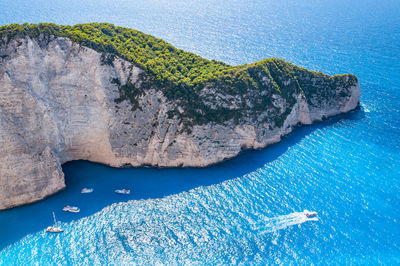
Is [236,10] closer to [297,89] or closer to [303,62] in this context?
[303,62]

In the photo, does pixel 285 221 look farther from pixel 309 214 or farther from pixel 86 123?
pixel 86 123

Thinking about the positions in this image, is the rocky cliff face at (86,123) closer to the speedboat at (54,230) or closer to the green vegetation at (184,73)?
the green vegetation at (184,73)

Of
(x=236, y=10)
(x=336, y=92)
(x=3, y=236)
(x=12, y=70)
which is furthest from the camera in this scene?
(x=236, y=10)

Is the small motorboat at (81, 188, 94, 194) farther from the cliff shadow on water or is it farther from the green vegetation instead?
the green vegetation

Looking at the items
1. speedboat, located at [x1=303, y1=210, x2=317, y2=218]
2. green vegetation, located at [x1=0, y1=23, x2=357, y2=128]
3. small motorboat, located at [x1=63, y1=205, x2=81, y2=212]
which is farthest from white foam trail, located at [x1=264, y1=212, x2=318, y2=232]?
small motorboat, located at [x1=63, y1=205, x2=81, y2=212]

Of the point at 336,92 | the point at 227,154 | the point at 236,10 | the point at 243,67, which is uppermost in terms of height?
the point at 236,10

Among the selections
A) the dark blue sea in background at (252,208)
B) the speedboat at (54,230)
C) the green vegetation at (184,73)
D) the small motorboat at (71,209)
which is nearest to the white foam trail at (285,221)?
the dark blue sea in background at (252,208)

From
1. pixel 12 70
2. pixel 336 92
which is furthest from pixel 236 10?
pixel 12 70
